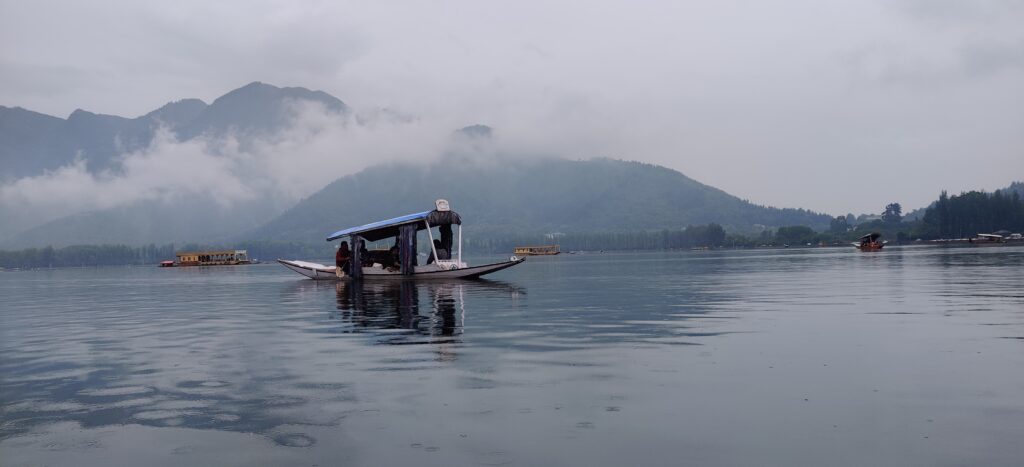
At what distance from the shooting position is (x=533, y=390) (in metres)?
14.0

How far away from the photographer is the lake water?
10.2 m

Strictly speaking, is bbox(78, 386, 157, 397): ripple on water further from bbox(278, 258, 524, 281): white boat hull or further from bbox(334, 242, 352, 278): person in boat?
bbox(334, 242, 352, 278): person in boat

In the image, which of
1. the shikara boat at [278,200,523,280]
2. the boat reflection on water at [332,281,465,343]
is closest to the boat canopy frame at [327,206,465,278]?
the shikara boat at [278,200,523,280]

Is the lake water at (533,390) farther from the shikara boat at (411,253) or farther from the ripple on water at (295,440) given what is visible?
the shikara boat at (411,253)

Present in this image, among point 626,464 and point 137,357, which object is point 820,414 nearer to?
point 626,464

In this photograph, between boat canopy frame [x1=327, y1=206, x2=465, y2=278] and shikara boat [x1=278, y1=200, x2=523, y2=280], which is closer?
boat canopy frame [x1=327, y1=206, x2=465, y2=278]

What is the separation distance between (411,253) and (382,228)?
3.91 m

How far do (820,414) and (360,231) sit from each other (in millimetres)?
51133

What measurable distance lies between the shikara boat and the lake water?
87.4 ft

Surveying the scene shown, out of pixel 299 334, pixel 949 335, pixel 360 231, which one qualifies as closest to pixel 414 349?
pixel 299 334

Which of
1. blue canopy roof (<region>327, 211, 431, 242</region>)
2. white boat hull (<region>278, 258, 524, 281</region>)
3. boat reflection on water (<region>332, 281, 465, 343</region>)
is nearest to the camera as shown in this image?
boat reflection on water (<region>332, 281, 465, 343</region>)

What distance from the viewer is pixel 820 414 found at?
11.7 m

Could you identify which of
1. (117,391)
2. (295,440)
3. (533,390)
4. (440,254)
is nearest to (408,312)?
(117,391)

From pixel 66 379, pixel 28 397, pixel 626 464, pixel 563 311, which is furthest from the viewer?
pixel 563 311
